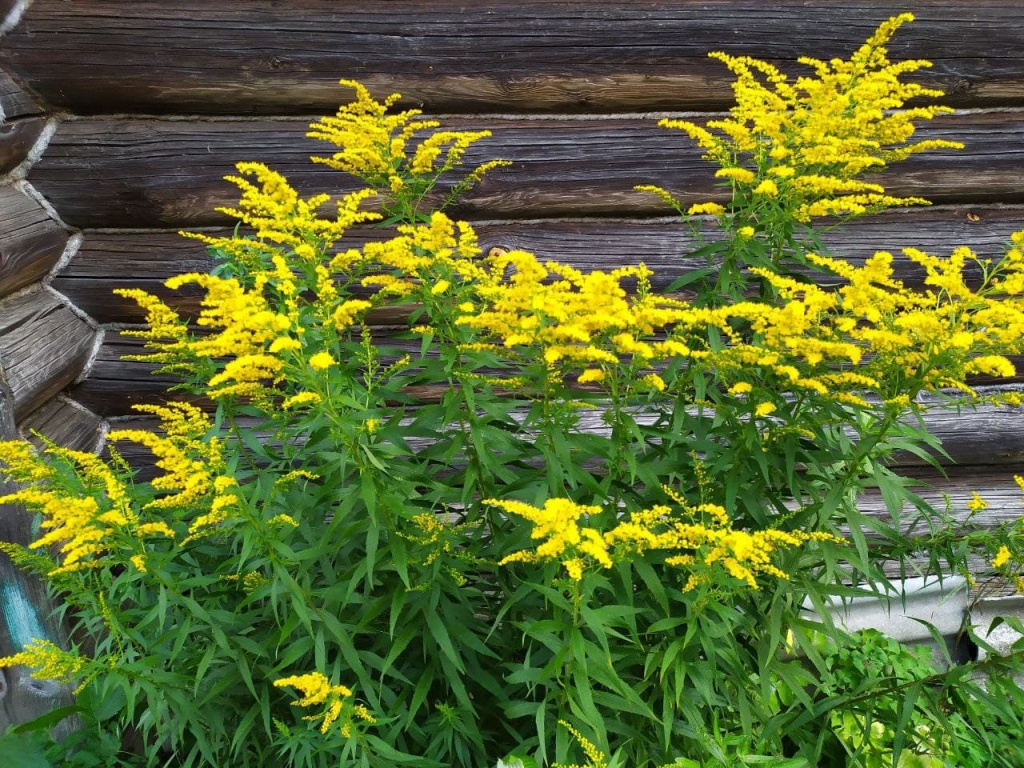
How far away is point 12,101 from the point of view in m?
2.93

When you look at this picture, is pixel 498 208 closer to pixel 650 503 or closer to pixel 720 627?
pixel 650 503

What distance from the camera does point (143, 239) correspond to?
127 inches

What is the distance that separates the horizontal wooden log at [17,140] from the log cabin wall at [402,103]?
0.5 inches

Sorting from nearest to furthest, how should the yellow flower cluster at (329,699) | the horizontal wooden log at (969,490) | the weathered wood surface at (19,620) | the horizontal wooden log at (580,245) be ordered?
the yellow flower cluster at (329,699), the weathered wood surface at (19,620), the horizontal wooden log at (580,245), the horizontal wooden log at (969,490)

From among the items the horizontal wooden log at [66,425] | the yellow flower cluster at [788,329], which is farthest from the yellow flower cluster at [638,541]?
the horizontal wooden log at [66,425]

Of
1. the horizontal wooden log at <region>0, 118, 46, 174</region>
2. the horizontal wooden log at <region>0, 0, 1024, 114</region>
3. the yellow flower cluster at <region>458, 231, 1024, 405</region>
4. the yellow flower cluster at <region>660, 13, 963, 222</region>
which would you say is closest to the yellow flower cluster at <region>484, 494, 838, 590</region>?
the yellow flower cluster at <region>458, 231, 1024, 405</region>

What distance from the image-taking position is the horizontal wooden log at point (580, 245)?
3.20 metres

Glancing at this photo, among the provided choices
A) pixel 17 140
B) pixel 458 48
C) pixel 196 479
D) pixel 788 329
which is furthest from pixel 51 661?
pixel 458 48

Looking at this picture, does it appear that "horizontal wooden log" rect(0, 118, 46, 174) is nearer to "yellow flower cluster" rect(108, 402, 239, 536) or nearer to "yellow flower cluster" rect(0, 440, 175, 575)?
"yellow flower cluster" rect(0, 440, 175, 575)

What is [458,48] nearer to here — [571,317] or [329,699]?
[571,317]

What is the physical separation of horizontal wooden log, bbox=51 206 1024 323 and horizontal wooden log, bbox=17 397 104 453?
1.27ft

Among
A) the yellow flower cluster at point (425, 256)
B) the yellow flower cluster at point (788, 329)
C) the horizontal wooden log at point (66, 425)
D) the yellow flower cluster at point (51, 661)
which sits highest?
the yellow flower cluster at point (425, 256)

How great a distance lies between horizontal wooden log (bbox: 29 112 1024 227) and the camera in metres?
3.08

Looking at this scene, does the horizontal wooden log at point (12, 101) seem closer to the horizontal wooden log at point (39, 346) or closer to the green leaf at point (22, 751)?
the horizontal wooden log at point (39, 346)
